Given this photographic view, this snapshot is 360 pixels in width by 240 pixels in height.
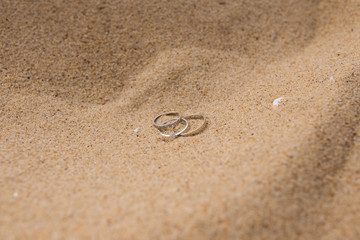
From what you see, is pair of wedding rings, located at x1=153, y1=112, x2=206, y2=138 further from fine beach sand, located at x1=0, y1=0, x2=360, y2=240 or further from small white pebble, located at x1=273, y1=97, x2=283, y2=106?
small white pebble, located at x1=273, y1=97, x2=283, y2=106

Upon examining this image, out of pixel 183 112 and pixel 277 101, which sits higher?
pixel 183 112

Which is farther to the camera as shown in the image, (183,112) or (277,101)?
(183,112)

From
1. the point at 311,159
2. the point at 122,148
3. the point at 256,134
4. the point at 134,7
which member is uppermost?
the point at 134,7

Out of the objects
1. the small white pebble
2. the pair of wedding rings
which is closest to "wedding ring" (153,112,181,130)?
the pair of wedding rings

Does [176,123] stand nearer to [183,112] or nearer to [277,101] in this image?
[183,112]

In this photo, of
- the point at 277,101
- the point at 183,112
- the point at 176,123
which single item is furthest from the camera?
the point at 183,112

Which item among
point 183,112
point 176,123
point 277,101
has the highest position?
point 183,112

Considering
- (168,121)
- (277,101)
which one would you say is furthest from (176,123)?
(277,101)

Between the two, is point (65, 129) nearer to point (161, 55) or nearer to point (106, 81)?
point (106, 81)

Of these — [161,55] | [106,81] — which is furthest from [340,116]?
[106,81]
